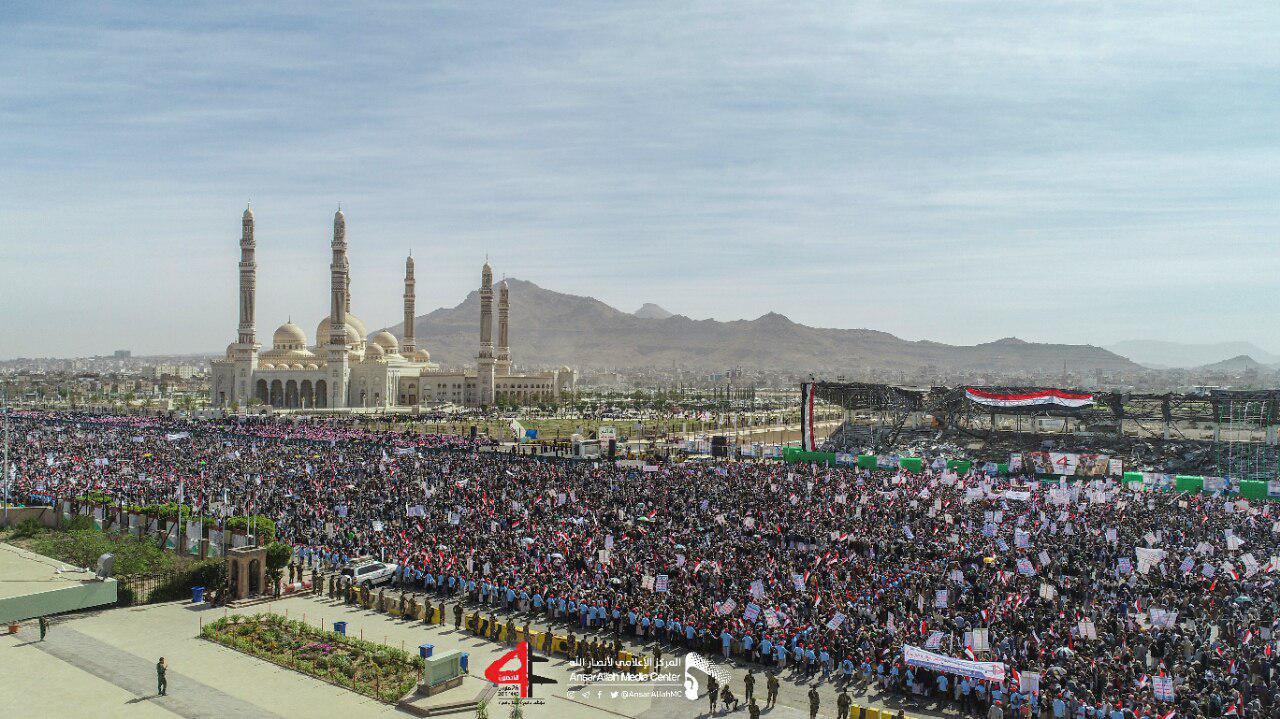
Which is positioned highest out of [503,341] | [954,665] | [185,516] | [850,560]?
[503,341]

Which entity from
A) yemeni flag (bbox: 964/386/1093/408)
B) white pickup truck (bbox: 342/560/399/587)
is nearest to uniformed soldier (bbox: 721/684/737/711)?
white pickup truck (bbox: 342/560/399/587)

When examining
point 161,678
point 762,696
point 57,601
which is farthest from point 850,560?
point 57,601

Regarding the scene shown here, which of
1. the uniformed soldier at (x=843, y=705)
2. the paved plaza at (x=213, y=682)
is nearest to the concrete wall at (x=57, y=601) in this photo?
the paved plaza at (x=213, y=682)

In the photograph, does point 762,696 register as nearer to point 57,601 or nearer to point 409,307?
point 57,601

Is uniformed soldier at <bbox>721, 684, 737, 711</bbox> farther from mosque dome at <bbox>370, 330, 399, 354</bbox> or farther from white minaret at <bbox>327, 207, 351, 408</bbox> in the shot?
mosque dome at <bbox>370, 330, 399, 354</bbox>

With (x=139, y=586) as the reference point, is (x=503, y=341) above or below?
above

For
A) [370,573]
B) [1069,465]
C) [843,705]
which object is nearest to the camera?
[843,705]

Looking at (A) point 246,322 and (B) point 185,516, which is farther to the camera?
(A) point 246,322
